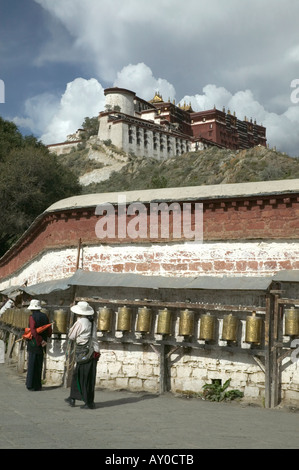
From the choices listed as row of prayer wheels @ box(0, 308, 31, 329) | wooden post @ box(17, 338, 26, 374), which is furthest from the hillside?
Result: wooden post @ box(17, 338, 26, 374)

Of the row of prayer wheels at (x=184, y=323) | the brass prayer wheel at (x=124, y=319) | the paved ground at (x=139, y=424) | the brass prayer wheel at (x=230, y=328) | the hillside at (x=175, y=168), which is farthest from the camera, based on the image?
the hillside at (x=175, y=168)

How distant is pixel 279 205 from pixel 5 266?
12.4 m

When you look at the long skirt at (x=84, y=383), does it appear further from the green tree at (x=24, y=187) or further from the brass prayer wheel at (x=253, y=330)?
the green tree at (x=24, y=187)

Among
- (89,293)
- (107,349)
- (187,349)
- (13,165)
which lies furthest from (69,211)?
(13,165)

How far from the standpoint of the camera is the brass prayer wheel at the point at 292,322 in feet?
28.0

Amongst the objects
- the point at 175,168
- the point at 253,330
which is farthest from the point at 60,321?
the point at 175,168

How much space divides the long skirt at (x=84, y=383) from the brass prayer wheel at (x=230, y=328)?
2296 mm

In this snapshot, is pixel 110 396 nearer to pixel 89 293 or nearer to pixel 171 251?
pixel 89 293

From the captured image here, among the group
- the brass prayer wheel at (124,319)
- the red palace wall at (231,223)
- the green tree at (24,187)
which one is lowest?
the brass prayer wheel at (124,319)

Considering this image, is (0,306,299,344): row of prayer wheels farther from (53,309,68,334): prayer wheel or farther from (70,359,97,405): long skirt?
(70,359,97,405): long skirt

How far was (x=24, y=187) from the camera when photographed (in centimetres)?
3262

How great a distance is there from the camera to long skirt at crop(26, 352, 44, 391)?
30.9 ft

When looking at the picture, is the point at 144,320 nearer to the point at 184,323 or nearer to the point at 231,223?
the point at 184,323

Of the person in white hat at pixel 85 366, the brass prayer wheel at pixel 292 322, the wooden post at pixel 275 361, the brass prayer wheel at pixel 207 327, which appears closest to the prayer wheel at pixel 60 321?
the person in white hat at pixel 85 366
